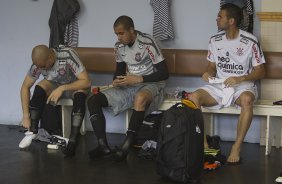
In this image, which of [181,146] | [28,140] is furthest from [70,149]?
[181,146]

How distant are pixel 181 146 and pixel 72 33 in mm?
2357

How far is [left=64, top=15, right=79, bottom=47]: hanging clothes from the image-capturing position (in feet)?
17.0

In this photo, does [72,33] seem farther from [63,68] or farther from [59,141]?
[59,141]

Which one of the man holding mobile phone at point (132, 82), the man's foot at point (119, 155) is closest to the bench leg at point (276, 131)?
the man holding mobile phone at point (132, 82)

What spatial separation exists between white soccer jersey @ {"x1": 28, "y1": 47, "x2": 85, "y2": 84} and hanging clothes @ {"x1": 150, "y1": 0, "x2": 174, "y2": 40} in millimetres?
882

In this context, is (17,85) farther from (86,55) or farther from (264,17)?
(264,17)

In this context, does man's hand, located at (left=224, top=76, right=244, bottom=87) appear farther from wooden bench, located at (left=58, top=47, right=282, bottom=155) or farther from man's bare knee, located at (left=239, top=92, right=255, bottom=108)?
wooden bench, located at (left=58, top=47, right=282, bottom=155)

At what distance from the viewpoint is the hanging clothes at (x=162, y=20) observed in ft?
15.6

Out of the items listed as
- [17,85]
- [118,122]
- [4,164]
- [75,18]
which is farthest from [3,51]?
[4,164]

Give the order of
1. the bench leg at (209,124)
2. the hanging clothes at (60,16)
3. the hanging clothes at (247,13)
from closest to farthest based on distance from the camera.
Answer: the hanging clothes at (247,13) < the bench leg at (209,124) < the hanging clothes at (60,16)

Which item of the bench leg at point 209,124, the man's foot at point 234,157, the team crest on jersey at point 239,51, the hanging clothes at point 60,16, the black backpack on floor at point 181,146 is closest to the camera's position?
the black backpack on floor at point 181,146

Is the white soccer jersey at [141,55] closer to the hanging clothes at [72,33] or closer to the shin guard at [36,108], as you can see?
the shin guard at [36,108]

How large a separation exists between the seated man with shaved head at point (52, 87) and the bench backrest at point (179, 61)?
0.57 meters

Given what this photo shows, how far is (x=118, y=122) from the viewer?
5.16 meters
